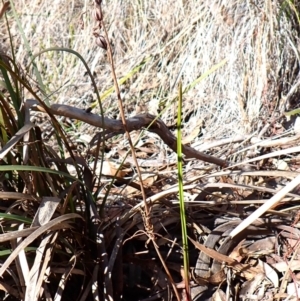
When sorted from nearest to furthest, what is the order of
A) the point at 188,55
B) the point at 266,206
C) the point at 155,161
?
the point at 266,206, the point at 155,161, the point at 188,55

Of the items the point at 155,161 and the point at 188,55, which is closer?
the point at 155,161

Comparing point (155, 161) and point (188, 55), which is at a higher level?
point (188, 55)

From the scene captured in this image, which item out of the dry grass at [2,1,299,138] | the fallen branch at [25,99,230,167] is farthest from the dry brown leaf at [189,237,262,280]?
the dry grass at [2,1,299,138]

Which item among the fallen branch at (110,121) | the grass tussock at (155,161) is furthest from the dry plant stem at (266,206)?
the fallen branch at (110,121)

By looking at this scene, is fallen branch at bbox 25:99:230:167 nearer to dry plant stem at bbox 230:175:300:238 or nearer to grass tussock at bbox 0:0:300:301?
grass tussock at bbox 0:0:300:301

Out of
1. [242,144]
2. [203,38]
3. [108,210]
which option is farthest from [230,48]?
[108,210]

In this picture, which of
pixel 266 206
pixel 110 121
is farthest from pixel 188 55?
pixel 266 206

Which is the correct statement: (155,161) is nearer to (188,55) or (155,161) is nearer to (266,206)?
(188,55)

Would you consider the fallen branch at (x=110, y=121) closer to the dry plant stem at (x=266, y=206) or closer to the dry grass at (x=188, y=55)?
the dry plant stem at (x=266, y=206)

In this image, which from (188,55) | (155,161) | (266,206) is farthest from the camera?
(188,55)
